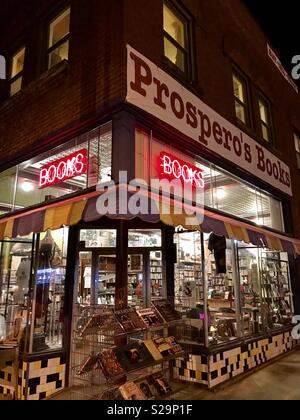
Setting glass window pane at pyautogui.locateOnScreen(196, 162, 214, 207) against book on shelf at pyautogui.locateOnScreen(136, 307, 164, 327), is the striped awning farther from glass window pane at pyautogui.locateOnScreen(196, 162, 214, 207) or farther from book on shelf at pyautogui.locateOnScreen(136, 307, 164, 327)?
book on shelf at pyautogui.locateOnScreen(136, 307, 164, 327)

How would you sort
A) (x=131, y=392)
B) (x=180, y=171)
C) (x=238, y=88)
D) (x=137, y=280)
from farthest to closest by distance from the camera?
(x=238, y=88) → (x=137, y=280) → (x=180, y=171) → (x=131, y=392)

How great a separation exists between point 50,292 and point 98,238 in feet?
4.46

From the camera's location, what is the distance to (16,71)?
8438 millimetres

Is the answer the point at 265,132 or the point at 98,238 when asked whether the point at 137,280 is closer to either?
the point at 98,238

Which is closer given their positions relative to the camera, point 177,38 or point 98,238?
point 98,238

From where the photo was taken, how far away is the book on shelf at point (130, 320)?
508cm

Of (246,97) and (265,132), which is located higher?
(246,97)

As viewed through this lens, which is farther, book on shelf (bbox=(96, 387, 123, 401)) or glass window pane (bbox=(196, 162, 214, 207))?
glass window pane (bbox=(196, 162, 214, 207))

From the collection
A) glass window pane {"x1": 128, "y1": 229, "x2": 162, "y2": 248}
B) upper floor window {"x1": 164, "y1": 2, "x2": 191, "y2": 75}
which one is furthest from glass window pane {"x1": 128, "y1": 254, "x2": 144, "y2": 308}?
upper floor window {"x1": 164, "y1": 2, "x2": 191, "y2": 75}

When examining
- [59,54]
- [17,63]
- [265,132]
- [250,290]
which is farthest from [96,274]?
[265,132]

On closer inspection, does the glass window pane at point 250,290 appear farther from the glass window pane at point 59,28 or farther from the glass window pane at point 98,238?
the glass window pane at point 59,28

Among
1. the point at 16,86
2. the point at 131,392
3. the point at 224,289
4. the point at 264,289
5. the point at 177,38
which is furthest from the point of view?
the point at 264,289

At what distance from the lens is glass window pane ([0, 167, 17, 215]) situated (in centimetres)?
709

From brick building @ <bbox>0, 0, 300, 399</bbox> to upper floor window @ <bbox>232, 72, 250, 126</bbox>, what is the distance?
0.06 meters
